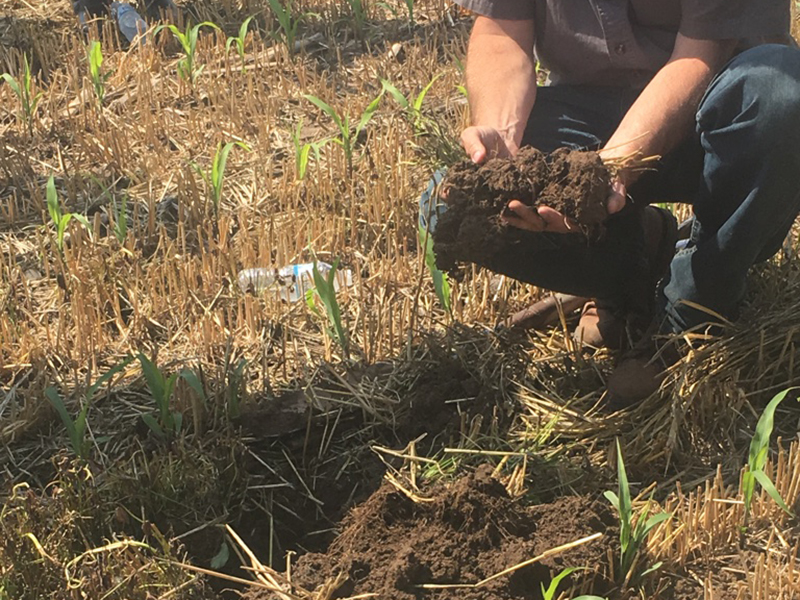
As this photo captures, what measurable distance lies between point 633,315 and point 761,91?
2.19 feet

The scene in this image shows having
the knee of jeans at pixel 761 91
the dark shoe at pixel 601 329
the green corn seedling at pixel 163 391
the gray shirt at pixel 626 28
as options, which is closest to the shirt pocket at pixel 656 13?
the gray shirt at pixel 626 28

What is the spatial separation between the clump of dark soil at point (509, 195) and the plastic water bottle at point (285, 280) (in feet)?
2.48

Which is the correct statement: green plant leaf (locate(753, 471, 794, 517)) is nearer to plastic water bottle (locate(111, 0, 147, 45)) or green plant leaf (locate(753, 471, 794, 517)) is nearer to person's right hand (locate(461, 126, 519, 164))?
person's right hand (locate(461, 126, 519, 164))

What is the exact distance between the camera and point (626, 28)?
240 centimetres

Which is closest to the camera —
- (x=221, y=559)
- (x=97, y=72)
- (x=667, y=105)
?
(x=221, y=559)

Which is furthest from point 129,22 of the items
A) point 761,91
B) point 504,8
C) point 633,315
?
point 761,91

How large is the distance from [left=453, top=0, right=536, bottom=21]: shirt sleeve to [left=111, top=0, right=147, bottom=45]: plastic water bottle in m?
2.56

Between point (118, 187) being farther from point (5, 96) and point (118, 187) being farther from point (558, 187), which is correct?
point (558, 187)

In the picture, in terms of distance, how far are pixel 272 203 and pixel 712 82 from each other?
1639 mm

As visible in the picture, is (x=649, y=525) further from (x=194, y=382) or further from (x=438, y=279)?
(x=194, y=382)

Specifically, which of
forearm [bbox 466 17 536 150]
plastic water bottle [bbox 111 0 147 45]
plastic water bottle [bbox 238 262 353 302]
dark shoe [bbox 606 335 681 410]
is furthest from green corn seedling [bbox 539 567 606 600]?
plastic water bottle [bbox 111 0 147 45]

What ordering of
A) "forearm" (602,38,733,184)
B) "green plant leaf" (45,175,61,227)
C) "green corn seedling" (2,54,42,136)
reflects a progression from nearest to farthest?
"forearm" (602,38,733,184) → "green plant leaf" (45,175,61,227) → "green corn seedling" (2,54,42,136)

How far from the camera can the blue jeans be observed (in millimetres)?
2131

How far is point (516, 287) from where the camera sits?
2.91m
